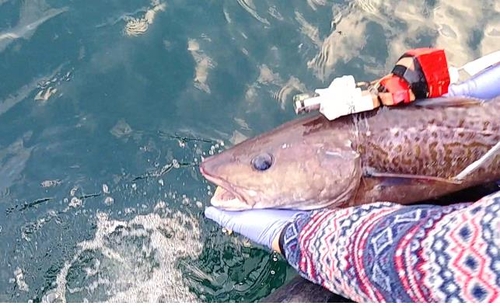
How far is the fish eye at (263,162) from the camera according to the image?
10.7ft

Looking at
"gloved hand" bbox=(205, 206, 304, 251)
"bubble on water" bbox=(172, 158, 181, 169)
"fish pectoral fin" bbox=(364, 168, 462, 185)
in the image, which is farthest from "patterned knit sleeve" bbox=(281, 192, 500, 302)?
"bubble on water" bbox=(172, 158, 181, 169)

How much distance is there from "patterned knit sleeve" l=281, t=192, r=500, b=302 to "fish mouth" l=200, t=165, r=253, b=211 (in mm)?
385

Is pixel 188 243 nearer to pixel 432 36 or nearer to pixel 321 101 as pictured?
pixel 321 101

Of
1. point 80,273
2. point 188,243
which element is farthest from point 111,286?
point 188,243

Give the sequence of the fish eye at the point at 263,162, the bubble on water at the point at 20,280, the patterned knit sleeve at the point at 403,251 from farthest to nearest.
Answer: the bubble on water at the point at 20,280 < the fish eye at the point at 263,162 < the patterned knit sleeve at the point at 403,251

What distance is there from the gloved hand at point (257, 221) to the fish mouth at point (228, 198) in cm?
3

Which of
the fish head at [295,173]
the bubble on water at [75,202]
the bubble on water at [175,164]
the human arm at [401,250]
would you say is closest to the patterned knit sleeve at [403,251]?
the human arm at [401,250]

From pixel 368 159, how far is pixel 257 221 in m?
0.60

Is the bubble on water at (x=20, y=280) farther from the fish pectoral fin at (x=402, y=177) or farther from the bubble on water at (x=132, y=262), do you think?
the fish pectoral fin at (x=402, y=177)

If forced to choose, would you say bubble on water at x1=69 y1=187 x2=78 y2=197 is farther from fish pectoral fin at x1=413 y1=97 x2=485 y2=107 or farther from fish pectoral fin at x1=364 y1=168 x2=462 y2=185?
fish pectoral fin at x1=413 y1=97 x2=485 y2=107

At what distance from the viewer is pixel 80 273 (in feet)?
12.6

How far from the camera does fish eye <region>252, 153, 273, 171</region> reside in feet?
10.7

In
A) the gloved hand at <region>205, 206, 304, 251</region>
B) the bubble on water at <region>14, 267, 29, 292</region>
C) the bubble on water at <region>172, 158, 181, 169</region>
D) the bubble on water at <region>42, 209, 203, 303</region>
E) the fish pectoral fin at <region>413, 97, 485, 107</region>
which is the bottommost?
the bubble on water at <region>14, 267, 29, 292</region>

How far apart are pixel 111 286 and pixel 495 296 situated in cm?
252
